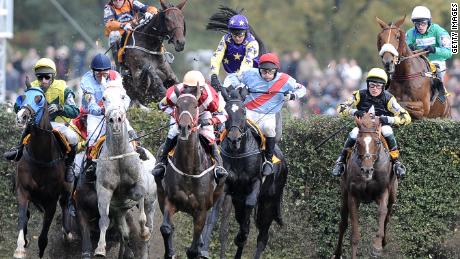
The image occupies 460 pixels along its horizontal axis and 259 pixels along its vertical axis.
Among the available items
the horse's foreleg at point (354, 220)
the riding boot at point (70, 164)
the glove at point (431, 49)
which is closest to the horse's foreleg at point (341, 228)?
the horse's foreleg at point (354, 220)

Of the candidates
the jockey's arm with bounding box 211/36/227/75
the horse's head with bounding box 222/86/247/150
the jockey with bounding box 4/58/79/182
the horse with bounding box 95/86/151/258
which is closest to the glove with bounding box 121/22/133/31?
the jockey's arm with bounding box 211/36/227/75

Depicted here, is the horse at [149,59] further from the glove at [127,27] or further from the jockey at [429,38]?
the jockey at [429,38]

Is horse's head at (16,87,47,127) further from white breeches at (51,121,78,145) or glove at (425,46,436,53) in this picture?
glove at (425,46,436,53)

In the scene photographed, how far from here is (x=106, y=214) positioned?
17.6 metres

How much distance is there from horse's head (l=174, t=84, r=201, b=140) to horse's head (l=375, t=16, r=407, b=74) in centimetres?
395

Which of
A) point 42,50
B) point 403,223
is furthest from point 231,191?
point 42,50

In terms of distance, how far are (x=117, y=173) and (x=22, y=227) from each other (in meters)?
1.51

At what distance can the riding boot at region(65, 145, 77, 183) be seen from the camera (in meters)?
18.5

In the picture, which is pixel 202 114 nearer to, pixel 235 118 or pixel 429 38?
pixel 235 118

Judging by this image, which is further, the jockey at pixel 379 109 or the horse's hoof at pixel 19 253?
the jockey at pixel 379 109

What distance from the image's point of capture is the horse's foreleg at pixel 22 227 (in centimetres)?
1758

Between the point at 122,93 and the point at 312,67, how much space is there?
1355 centimetres

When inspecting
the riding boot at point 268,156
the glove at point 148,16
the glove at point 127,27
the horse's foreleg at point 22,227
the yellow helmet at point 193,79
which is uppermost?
the glove at point 148,16

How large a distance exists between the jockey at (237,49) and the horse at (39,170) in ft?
8.80
